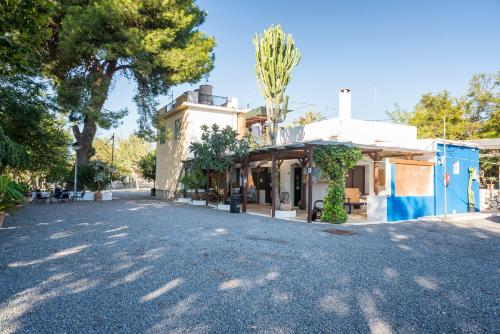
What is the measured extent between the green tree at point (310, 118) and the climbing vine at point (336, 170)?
2362cm

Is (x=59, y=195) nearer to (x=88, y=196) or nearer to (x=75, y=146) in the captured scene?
(x=88, y=196)

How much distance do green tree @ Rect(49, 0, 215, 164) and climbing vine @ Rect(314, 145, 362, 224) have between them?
1012 centimetres

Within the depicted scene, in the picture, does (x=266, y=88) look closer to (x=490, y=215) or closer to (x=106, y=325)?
(x=490, y=215)

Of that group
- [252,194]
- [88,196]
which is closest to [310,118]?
[252,194]

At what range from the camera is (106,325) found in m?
2.97

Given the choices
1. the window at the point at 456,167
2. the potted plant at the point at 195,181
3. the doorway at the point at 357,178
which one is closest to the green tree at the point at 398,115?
the doorway at the point at 357,178

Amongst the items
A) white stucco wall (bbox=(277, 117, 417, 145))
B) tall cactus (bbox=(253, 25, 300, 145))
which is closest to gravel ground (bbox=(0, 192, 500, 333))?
white stucco wall (bbox=(277, 117, 417, 145))

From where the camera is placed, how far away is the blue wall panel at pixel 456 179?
1212cm

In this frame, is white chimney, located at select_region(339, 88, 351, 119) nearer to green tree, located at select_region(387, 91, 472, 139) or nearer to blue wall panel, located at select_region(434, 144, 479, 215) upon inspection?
blue wall panel, located at select_region(434, 144, 479, 215)

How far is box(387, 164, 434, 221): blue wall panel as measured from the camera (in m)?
10.7

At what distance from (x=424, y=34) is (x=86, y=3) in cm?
1653

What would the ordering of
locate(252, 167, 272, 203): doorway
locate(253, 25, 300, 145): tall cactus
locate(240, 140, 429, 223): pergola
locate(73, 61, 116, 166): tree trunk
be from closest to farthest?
locate(240, 140, 429, 223): pergola → locate(253, 25, 300, 145): tall cactus → locate(73, 61, 116, 166): tree trunk → locate(252, 167, 272, 203): doorway

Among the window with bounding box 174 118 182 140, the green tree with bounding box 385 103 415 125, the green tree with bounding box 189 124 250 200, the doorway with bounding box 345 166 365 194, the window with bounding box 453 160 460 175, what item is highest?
the green tree with bounding box 385 103 415 125

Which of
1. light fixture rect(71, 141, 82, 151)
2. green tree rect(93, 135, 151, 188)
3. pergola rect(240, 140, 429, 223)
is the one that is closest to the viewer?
pergola rect(240, 140, 429, 223)
